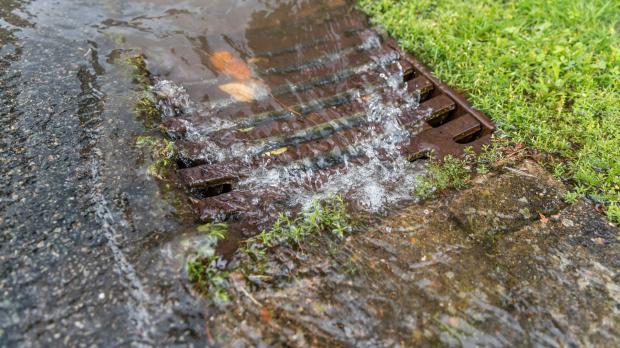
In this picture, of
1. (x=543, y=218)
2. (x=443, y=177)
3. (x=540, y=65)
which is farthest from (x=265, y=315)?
(x=540, y=65)

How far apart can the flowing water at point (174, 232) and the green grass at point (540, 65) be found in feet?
2.04

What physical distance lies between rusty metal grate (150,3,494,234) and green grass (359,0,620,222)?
23cm

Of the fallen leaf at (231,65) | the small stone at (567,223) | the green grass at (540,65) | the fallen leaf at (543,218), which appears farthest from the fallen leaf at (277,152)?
the small stone at (567,223)

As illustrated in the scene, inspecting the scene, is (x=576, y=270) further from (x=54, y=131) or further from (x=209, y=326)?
(x=54, y=131)

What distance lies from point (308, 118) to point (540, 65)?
6.88ft

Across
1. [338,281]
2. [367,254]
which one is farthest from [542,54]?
[338,281]

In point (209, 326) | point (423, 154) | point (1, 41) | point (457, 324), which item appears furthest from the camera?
point (1, 41)

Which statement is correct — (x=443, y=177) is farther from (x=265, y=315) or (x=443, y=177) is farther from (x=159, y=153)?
(x=159, y=153)

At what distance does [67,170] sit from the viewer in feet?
9.11

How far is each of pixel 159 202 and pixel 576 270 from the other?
240 centimetres

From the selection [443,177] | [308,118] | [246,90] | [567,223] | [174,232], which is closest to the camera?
A: [174,232]

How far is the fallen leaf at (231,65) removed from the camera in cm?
388

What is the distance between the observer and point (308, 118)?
3.57 m

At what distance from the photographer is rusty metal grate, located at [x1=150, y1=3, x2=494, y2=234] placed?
A: 9.99 ft
